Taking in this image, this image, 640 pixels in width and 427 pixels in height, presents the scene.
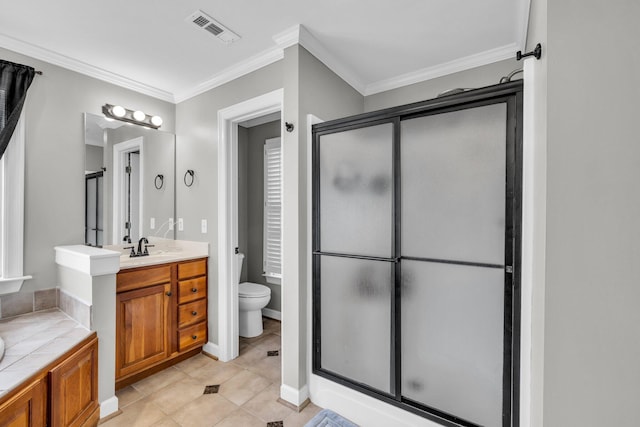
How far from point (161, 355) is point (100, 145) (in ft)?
6.22

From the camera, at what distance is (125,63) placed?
2.38 metres

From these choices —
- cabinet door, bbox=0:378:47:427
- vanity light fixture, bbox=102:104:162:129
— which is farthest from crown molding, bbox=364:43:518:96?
cabinet door, bbox=0:378:47:427

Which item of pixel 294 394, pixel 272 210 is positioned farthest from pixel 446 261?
pixel 272 210

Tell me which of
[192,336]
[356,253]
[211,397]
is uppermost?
[356,253]

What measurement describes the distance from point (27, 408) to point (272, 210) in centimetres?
261

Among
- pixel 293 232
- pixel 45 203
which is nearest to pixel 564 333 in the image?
pixel 293 232

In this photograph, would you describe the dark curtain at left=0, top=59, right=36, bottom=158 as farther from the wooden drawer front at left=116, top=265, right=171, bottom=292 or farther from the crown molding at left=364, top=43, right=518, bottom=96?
the crown molding at left=364, top=43, right=518, bottom=96

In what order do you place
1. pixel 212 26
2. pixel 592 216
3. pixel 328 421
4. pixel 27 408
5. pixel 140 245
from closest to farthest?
pixel 592 216 < pixel 27 408 < pixel 328 421 < pixel 212 26 < pixel 140 245

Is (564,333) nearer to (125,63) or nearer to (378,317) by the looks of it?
(378,317)

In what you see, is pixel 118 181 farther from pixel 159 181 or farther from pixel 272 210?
pixel 272 210

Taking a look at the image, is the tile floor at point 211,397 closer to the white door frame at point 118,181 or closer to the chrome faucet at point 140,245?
the chrome faucet at point 140,245

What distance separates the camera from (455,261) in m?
1.55

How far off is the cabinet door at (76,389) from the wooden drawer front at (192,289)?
0.79 metres

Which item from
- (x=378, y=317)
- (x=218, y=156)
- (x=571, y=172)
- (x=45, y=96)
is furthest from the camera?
(x=218, y=156)
